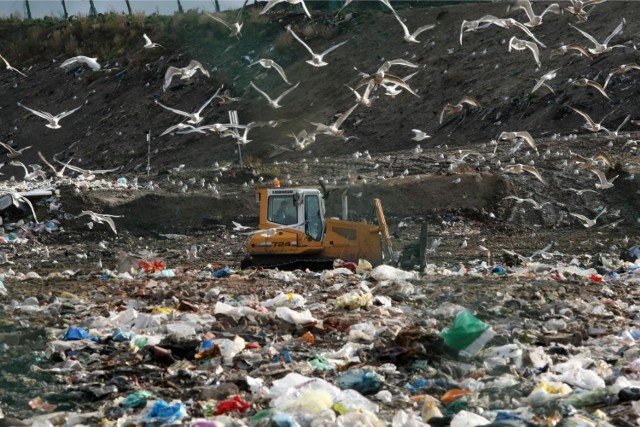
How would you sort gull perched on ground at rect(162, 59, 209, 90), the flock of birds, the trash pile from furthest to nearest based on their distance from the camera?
the flock of birds < gull perched on ground at rect(162, 59, 209, 90) < the trash pile

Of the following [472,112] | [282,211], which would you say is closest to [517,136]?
[282,211]

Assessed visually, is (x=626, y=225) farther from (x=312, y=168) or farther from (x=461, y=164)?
(x=312, y=168)

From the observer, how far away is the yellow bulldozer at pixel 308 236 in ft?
41.8

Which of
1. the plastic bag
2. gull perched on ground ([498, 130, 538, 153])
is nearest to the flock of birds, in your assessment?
gull perched on ground ([498, 130, 538, 153])

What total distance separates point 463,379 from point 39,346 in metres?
3.15

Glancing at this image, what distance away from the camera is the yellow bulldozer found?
41.8 feet

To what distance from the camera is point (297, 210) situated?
42.0 feet

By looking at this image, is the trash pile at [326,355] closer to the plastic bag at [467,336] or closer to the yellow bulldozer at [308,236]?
the plastic bag at [467,336]

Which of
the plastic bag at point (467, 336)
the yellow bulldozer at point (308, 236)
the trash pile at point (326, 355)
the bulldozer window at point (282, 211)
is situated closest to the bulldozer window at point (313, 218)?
the yellow bulldozer at point (308, 236)

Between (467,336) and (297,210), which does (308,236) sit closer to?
(297,210)

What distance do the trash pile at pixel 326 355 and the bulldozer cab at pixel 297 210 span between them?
2135 millimetres

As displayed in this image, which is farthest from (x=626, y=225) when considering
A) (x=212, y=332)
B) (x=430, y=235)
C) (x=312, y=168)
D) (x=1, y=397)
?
(x=1, y=397)

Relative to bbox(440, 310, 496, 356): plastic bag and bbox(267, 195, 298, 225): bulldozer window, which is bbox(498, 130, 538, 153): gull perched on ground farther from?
bbox(440, 310, 496, 356): plastic bag

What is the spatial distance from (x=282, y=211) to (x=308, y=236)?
0.43m
